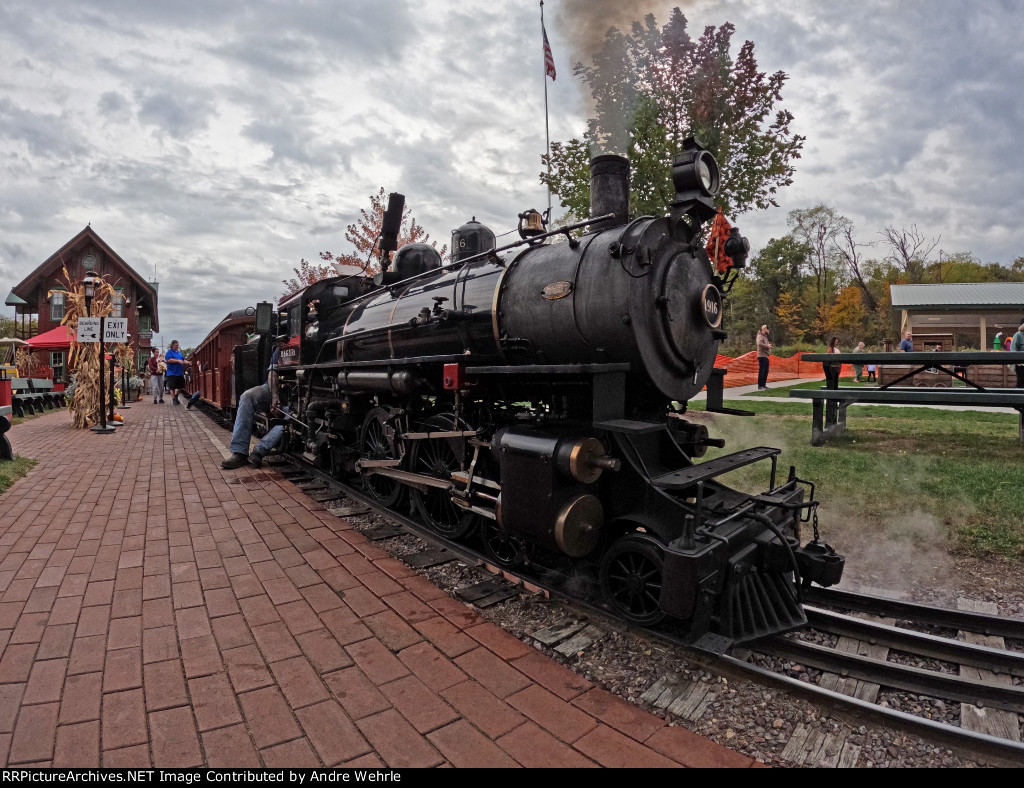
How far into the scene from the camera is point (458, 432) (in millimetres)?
3986

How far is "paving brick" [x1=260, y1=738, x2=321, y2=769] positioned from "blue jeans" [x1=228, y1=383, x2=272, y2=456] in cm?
611

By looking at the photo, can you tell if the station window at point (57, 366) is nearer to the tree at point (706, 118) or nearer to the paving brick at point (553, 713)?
the tree at point (706, 118)

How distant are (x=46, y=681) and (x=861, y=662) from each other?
3.78m

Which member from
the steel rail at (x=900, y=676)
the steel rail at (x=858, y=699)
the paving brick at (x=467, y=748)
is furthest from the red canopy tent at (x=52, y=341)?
the steel rail at (x=900, y=676)

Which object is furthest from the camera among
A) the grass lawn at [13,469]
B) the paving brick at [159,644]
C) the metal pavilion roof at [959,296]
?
the metal pavilion roof at [959,296]

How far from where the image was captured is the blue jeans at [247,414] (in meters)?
7.68

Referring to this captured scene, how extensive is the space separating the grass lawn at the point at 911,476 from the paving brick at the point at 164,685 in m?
4.65

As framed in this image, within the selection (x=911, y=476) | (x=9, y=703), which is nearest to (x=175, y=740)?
(x=9, y=703)

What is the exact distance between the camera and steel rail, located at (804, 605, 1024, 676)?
108 inches

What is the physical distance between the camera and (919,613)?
324 cm

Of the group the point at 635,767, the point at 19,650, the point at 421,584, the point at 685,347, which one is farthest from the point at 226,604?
the point at 685,347

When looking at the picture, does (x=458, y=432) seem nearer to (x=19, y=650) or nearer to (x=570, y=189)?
(x=19, y=650)

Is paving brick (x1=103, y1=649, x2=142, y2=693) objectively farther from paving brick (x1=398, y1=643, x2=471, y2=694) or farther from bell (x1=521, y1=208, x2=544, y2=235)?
bell (x1=521, y1=208, x2=544, y2=235)
